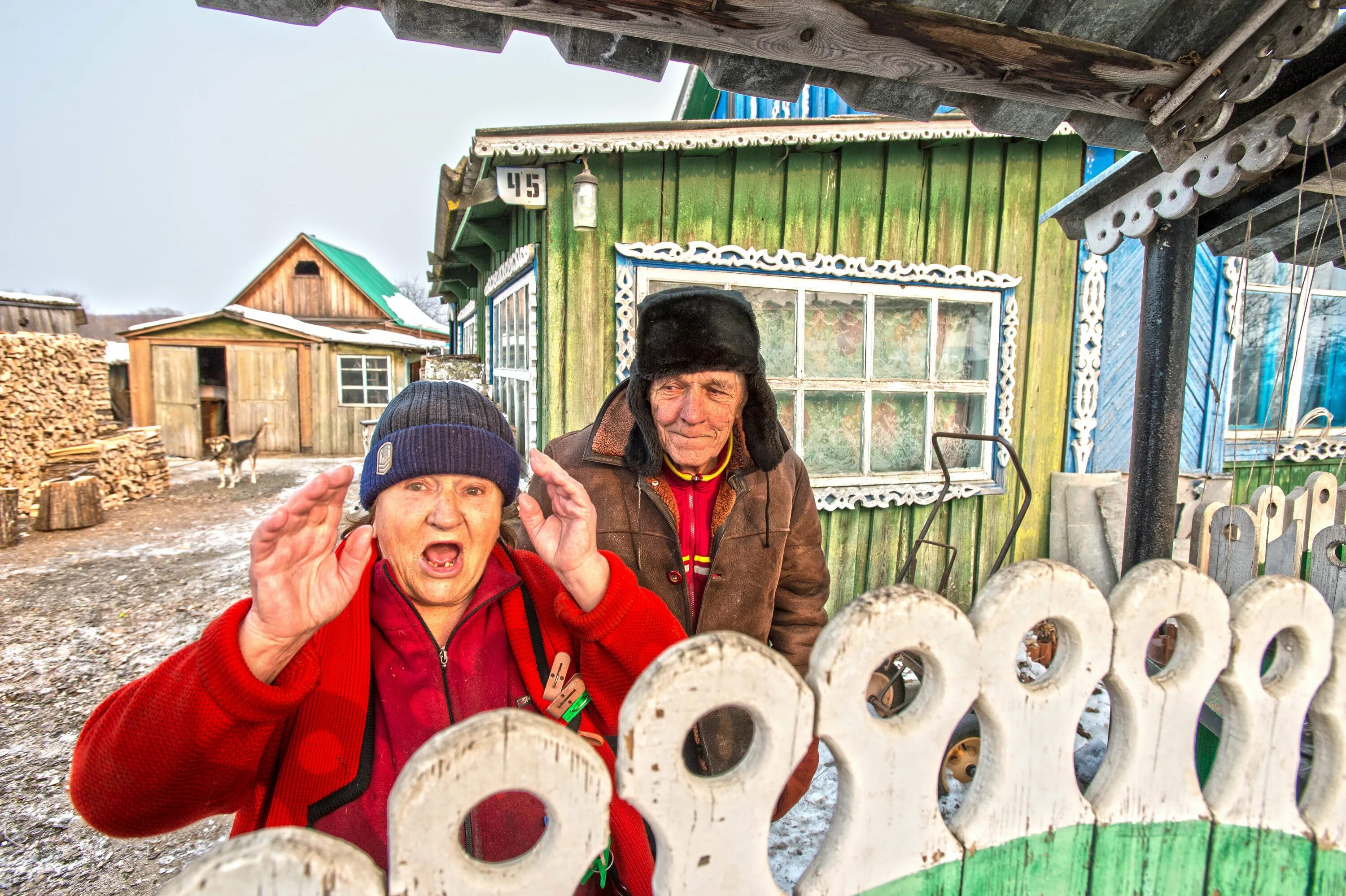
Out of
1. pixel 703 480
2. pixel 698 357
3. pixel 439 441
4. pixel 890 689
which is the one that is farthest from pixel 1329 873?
pixel 890 689

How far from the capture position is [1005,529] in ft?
14.6

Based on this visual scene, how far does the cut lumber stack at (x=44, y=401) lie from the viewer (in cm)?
→ 852

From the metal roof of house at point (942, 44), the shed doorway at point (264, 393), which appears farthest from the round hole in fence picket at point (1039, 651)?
the shed doorway at point (264, 393)

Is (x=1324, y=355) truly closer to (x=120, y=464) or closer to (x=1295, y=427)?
(x=1295, y=427)

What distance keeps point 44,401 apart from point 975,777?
501 inches

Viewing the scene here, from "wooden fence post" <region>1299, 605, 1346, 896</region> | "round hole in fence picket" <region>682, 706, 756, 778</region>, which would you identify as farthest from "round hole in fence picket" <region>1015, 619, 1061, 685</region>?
"wooden fence post" <region>1299, 605, 1346, 896</region>

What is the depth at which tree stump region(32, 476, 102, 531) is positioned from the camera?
7555mm

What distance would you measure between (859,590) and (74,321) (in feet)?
44.9

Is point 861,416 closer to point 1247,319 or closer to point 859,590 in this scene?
point 859,590

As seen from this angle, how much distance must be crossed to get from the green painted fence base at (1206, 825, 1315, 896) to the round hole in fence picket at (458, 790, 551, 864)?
109 cm

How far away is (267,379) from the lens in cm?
1434

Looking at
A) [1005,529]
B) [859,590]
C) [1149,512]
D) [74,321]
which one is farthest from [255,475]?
[1149,512]

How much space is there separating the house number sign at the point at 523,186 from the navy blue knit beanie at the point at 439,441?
2.48 metres

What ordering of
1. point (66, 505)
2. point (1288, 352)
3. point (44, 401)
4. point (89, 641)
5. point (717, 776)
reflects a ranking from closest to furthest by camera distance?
point (717, 776) → point (89, 641) → point (1288, 352) → point (66, 505) → point (44, 401)
